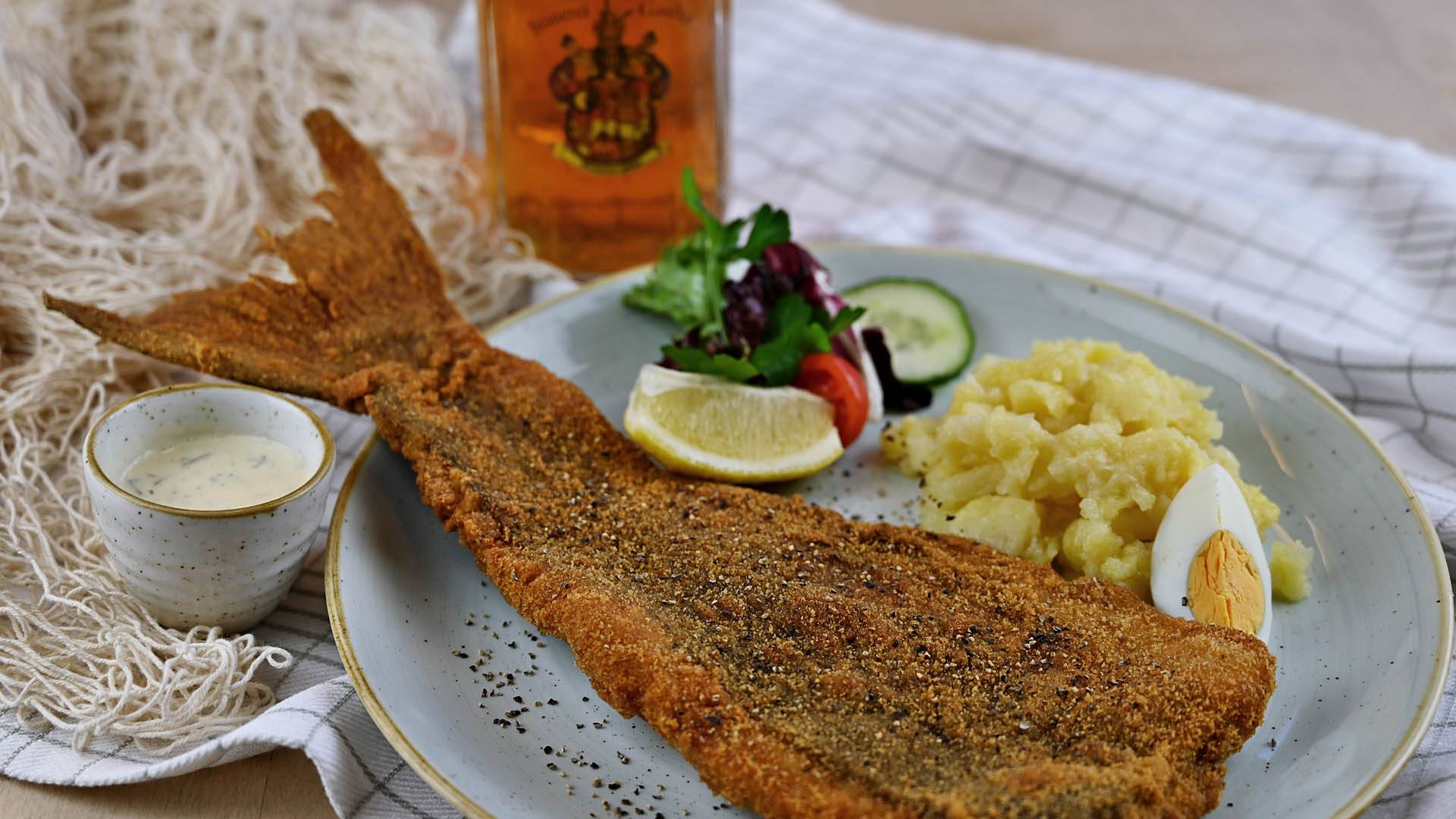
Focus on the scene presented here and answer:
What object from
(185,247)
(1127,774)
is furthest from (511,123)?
(1127,774)

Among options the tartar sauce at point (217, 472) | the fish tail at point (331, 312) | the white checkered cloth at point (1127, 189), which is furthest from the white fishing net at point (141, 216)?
the fish tail at point (331, 312)

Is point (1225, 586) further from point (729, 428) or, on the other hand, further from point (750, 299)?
point (750, 299)

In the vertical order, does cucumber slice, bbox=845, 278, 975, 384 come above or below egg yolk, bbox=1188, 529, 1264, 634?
below

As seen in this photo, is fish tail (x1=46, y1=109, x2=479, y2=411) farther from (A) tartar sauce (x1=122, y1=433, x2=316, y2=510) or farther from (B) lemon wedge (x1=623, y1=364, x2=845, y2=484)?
(B) lemon wedge (x1=623, y1=364, x2=845, y2=484)

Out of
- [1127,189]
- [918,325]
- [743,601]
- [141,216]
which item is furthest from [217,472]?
[1127,189]

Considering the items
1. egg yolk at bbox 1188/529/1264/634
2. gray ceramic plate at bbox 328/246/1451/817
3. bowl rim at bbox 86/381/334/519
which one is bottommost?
gray ceramic plate at bbox 328/246/1451/817

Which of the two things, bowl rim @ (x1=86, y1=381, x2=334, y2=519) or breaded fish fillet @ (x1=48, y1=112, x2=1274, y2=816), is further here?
bowl rim @ (x1=86, y1=381, x2=334, y2=519)

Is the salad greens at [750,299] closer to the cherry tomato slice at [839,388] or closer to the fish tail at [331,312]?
the cherry tomato slice at [839,388]

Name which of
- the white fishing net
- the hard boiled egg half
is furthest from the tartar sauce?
the hard boiled egg half
